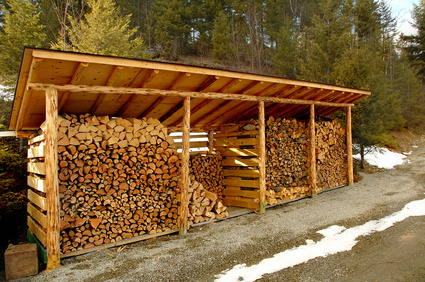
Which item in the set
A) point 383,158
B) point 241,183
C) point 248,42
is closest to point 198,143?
point 241,183

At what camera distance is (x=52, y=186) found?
3.81 meters

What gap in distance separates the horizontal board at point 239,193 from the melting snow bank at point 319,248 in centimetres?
187

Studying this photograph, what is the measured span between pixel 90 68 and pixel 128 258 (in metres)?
2.76

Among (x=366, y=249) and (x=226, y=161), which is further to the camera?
(x=226, y=161)

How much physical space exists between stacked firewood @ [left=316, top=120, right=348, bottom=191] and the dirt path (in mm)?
1862

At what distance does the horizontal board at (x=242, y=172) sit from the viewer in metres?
6.62

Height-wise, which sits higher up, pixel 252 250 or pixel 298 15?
pixel 298 15

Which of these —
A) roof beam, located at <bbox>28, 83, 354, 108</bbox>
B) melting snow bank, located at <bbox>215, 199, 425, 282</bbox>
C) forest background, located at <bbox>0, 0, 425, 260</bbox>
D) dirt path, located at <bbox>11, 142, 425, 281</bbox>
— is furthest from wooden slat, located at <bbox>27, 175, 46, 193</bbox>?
melting snow bank, located at <bbox>215, 199, 425, 282</bbox>

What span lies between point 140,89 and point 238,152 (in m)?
3.31

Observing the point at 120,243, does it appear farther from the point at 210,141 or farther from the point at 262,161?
the point at 210,141

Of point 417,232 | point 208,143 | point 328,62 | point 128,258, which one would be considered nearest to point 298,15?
point 328,62

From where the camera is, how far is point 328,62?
14945 mm

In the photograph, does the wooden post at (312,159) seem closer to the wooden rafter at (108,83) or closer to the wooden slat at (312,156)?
the wooden slat at (312,156)

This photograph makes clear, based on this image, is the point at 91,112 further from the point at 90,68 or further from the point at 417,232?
the point at 417,232
